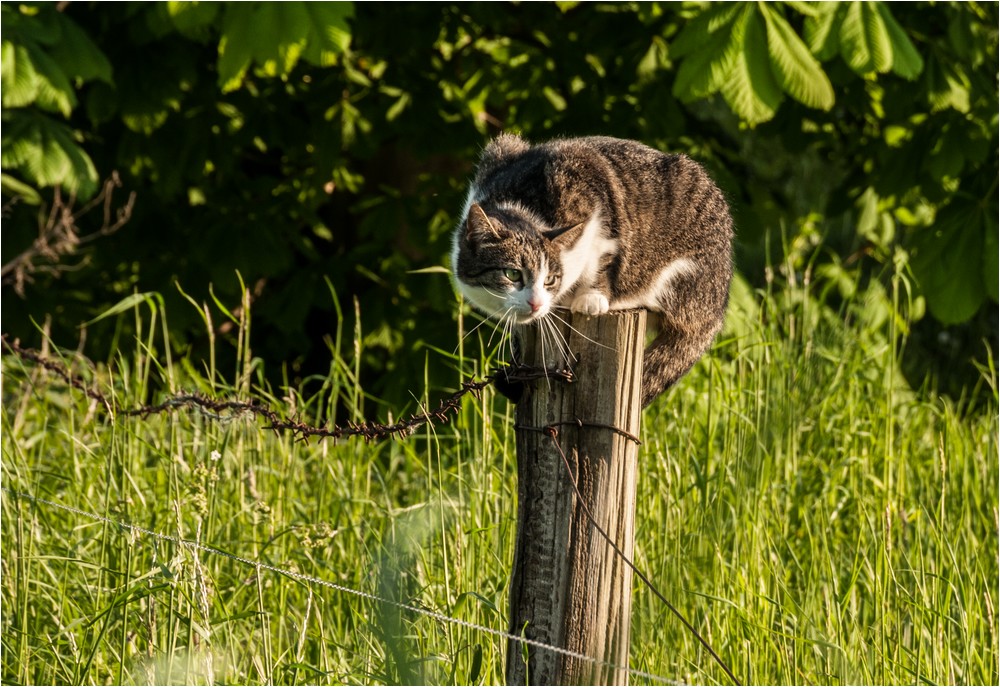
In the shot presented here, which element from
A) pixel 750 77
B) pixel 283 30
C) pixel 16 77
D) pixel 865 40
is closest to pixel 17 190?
pixel 16 77

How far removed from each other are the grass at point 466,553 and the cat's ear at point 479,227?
0.37 metres

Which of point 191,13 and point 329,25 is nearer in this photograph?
point 329,25

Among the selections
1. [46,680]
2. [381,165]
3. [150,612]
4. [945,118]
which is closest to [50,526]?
[46,680]

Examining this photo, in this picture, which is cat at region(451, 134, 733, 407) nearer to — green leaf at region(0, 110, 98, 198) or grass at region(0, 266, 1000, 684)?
grass at region(0, 266, 1000, 684)

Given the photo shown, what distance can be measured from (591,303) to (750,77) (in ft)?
4.08

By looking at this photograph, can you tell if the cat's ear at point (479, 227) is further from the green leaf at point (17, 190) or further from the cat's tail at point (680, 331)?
the green leaf at point (17, 190)

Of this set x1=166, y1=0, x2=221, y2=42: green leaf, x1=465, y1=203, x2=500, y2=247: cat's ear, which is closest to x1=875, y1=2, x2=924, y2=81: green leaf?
x1=465, y1=203, x2=500, y2=247: cat's ear

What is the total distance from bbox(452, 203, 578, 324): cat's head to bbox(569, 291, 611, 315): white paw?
0.05 metres

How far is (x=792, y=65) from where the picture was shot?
362cm

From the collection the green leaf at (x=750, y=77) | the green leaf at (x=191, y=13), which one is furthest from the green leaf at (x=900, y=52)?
the green leaf at (x=191, y=13)

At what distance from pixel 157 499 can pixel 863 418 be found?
2.59 meters

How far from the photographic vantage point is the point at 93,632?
282 cm

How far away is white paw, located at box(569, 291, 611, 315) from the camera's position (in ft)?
8.91

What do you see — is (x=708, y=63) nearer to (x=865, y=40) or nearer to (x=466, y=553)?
(x=865, y=40)
